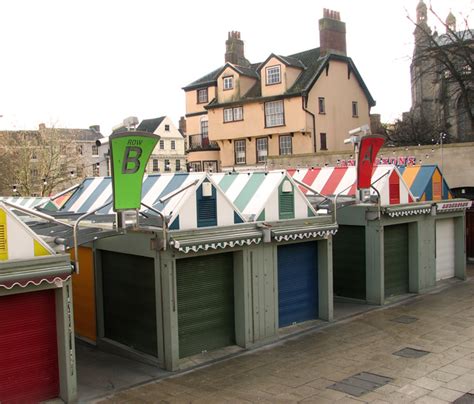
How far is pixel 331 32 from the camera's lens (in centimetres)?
3616

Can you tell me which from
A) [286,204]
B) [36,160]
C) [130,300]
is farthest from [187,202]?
[36,160]

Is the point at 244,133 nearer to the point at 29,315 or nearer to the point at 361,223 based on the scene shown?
the point at 361,223

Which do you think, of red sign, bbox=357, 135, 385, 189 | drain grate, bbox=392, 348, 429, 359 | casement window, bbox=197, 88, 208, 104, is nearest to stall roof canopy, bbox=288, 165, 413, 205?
red sign, bbox=357, 135, 385, 189

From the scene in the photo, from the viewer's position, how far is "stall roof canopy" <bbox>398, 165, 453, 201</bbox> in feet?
62.4

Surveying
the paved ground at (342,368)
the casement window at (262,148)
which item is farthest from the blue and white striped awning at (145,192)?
the casement window at (262,148)

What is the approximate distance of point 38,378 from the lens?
31.4 ft

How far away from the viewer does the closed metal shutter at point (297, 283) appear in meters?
14.2

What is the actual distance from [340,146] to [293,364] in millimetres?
27762

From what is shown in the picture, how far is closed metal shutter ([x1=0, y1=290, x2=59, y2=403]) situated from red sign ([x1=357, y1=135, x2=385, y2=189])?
9186mm

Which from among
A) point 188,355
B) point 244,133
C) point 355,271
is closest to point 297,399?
point 188,355

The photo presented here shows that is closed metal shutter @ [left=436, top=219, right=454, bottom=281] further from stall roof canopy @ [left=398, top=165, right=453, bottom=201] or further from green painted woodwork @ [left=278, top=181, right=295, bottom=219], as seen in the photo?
green painted woodwork @ [left=278, top=181, right=295, bottom=219]

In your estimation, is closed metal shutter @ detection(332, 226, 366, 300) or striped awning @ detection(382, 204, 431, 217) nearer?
striped awning @ detection(382, 204, 431, 217)

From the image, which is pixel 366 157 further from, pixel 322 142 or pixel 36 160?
pixel 36 160

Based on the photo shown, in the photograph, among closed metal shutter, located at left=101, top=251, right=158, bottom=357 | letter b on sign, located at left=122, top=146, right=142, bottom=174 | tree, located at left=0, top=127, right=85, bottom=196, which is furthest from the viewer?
tree, located at left=0, top=127, right=85, bottom=196
